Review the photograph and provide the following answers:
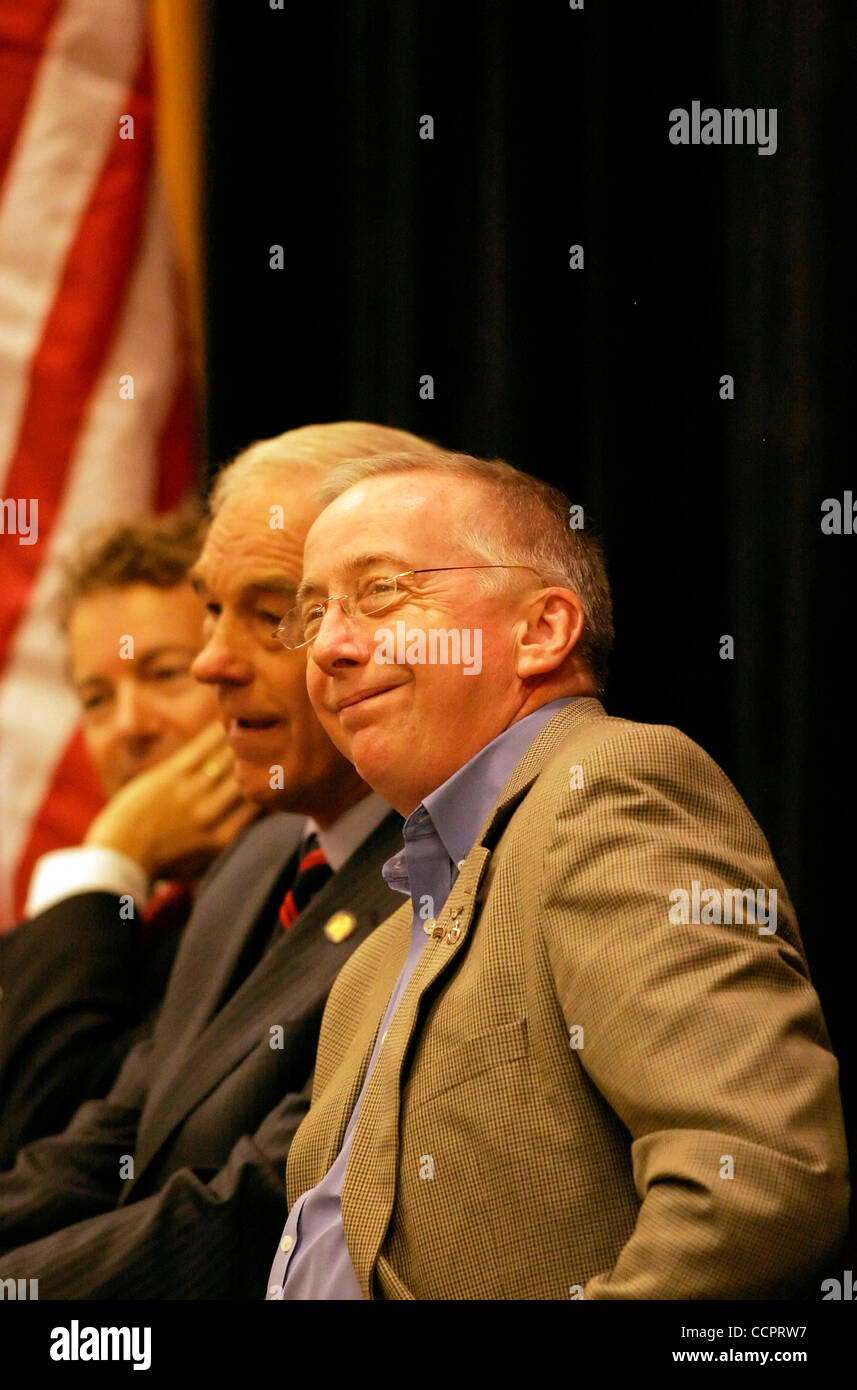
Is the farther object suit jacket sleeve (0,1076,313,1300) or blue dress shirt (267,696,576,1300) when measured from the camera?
suit jacket sleeve (0,1076,313,1300)

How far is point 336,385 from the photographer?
→ 2295 millimetres

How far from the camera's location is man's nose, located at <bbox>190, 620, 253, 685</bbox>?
1.98 metres

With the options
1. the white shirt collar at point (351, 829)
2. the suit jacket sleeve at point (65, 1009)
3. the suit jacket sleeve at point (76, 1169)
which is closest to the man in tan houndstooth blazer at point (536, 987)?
the white shirt collar at point (351, 829)

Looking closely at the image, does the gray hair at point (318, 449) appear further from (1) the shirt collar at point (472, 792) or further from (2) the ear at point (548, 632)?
(1) the shirt collar at point (472, 792)

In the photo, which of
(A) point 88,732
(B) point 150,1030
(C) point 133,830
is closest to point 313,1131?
(B) point 150,1030

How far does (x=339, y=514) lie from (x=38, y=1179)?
96cm

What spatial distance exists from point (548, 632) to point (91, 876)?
1239 mm

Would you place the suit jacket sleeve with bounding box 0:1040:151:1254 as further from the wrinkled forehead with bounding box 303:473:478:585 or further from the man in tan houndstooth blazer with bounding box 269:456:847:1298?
the wrinkled forehead with bounding box 303:473:478:585

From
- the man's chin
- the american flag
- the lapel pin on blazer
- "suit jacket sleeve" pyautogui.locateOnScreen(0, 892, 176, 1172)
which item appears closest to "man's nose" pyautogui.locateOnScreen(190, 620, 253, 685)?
the man's chin

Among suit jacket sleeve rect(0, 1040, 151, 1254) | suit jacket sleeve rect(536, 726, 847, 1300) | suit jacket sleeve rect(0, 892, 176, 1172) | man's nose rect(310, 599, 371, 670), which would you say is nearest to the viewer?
suit jacket sleeve rect(536, 726, 847, 1300)

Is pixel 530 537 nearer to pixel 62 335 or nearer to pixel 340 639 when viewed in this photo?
pixel 340 639

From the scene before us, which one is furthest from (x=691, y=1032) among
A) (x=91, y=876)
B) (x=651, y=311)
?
(x=91, y=876)

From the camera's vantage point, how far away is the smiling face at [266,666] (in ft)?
6.34

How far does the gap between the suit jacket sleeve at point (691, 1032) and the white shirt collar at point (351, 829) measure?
27.0 inches
